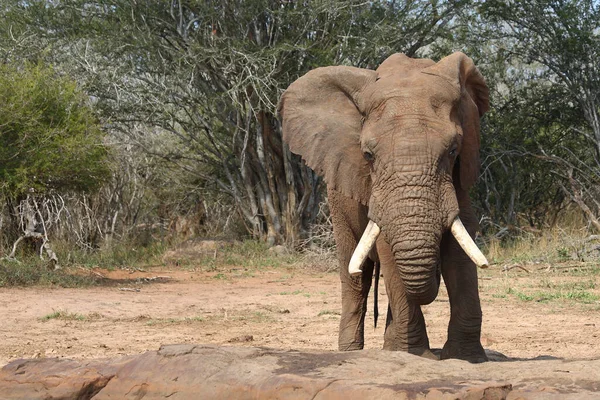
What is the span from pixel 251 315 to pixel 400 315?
4741mm

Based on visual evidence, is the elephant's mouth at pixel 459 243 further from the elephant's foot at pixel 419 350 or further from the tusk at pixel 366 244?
the elephant's foot at pixel 419 350

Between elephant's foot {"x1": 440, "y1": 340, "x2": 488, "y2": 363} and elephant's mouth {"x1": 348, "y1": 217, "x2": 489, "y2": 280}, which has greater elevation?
elephant's mouth {"x1": 348, "y1": 217, "x2": 489, "y2": 280}

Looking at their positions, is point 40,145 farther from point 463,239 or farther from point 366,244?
point 463,239

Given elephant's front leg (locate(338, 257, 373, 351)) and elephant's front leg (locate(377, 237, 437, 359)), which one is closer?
elephant's front leg (locate(377, 237, 437, 359))

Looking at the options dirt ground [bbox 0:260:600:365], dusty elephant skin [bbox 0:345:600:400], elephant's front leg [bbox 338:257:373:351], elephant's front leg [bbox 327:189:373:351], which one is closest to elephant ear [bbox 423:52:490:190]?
elephant's front leg [bbox 327:189:373:351]

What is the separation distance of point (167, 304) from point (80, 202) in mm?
6208

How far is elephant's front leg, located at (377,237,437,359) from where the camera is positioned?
5785 millimetres

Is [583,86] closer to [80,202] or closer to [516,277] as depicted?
[516,277]

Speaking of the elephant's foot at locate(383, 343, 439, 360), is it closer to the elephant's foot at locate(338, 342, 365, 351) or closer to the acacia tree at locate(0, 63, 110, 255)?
the elephant's foot at locate(338, 342, 365, 351)

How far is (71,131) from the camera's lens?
45.9 ft

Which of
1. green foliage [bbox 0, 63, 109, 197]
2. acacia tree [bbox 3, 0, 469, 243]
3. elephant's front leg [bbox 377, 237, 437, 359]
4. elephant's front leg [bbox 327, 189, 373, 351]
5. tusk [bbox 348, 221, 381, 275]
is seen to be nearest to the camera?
tusk [bbox 348, 221, 381, 275]

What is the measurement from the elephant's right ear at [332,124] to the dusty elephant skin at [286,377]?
1300 mm

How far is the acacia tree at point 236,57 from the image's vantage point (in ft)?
52.7

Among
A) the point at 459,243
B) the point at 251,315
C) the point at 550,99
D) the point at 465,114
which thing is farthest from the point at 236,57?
the point at 459,243
